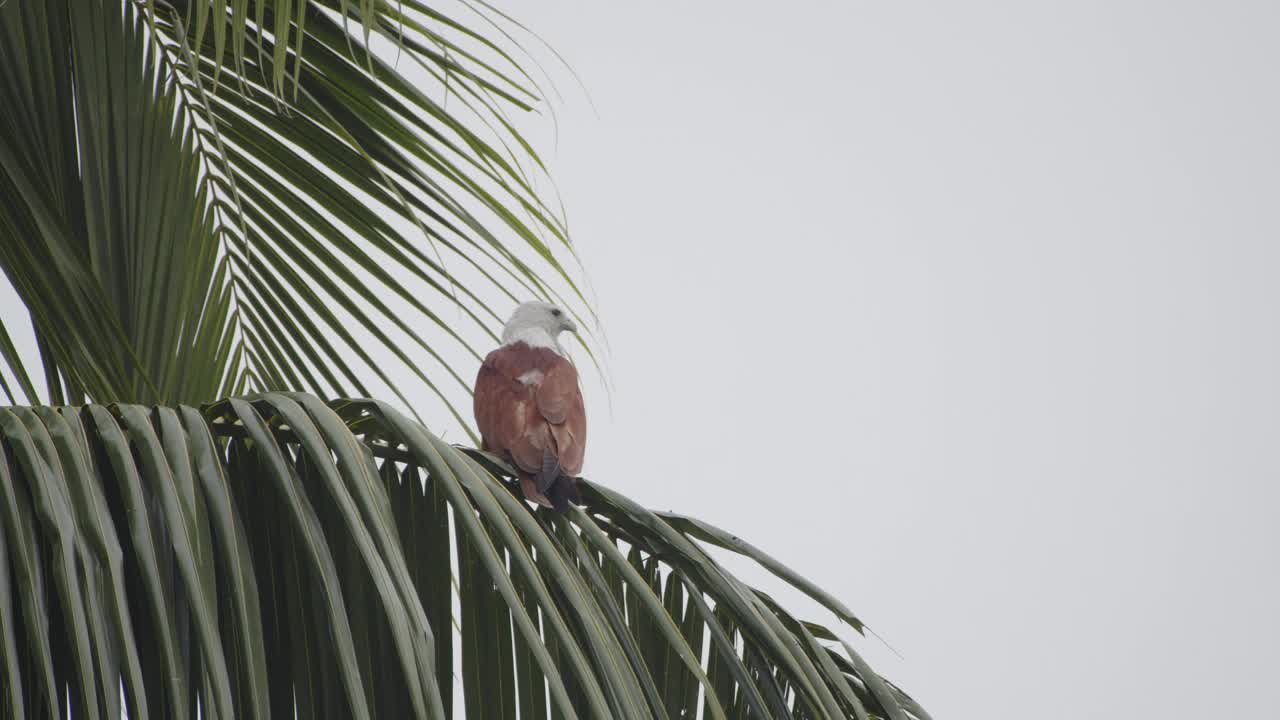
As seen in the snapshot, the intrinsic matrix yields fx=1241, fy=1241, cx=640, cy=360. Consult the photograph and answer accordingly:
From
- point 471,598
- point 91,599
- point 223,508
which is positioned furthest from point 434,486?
point 91,599

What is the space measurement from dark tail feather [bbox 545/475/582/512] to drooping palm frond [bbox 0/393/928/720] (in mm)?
108

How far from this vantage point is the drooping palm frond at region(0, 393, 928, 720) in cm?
109

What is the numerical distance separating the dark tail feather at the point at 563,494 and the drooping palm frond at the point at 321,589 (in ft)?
0.35

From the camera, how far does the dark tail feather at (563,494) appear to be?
1785 millimetres

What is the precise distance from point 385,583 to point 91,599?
0.83ft

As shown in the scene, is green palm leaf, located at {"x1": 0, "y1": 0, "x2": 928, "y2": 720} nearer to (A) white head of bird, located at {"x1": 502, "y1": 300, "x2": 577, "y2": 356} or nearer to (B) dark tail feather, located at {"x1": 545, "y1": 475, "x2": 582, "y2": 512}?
(B) dark tail feather, located at {"x1": 545, "y1": 475, "x2": 582, "y2": 512}

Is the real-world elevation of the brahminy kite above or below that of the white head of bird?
below

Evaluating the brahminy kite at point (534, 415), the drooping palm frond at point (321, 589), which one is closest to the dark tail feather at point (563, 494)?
the brahminy kite at point (534, 415)

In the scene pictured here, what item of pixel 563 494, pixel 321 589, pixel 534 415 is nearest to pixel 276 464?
pixel 321 589

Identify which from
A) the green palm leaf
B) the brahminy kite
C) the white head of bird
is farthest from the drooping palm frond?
the white head of bird

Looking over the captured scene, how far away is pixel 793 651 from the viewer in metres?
1.54

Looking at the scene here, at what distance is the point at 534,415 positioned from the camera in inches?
91.2

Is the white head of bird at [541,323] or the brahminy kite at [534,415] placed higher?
the white head of bird at [541,323]

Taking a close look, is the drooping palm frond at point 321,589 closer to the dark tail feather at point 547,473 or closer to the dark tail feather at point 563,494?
the dark tail feather at point 563,494
